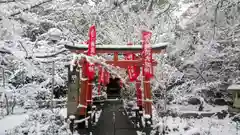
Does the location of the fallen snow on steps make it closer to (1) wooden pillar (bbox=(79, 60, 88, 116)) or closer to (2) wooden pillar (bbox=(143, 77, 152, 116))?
(1) wooden pillar (bbox=(79, 60, 88, 116))

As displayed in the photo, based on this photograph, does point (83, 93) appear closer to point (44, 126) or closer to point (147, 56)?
point (147, 56)

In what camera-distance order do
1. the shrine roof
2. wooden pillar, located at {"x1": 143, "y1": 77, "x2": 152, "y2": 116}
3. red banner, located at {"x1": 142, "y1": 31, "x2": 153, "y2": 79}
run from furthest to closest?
the shrine roof → wooden pillar, located at {"x1": 143, "y1": 77, "x2": 152, "y2": 116} → red banner, located at {"x1": 142, "y1": 31, "x2": 153, "y2": 79}

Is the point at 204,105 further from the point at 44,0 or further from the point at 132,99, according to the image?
the point at 44,0

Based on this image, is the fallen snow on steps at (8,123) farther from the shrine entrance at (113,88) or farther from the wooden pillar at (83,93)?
the shrine entrance at (113,88)

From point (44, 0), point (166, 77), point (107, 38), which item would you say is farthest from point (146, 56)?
point (107, 38)

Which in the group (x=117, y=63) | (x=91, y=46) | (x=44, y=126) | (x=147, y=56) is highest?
(x=91, y=46)

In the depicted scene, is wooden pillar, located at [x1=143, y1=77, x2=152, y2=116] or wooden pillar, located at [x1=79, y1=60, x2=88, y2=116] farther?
wooden pillar, located at [x1=143, y1=77, x2=152, y2=116]

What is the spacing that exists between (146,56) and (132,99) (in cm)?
515

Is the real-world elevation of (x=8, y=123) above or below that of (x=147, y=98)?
below

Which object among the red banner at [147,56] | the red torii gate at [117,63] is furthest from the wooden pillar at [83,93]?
the red banner at [147,56]

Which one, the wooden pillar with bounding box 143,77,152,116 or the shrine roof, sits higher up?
the shrine roof

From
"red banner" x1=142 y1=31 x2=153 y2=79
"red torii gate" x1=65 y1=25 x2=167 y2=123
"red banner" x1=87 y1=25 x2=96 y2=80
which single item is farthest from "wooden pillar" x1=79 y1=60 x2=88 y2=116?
"red banner" x1=142 y1=31 x2=153 y2=79

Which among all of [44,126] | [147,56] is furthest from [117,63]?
[44,126]

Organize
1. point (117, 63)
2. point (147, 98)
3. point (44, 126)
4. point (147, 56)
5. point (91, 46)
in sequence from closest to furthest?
1. point (91, 46)
2. point (147, 56)
3. point (147, 98)
4. point (117, 63)
5. point (44, 126)
